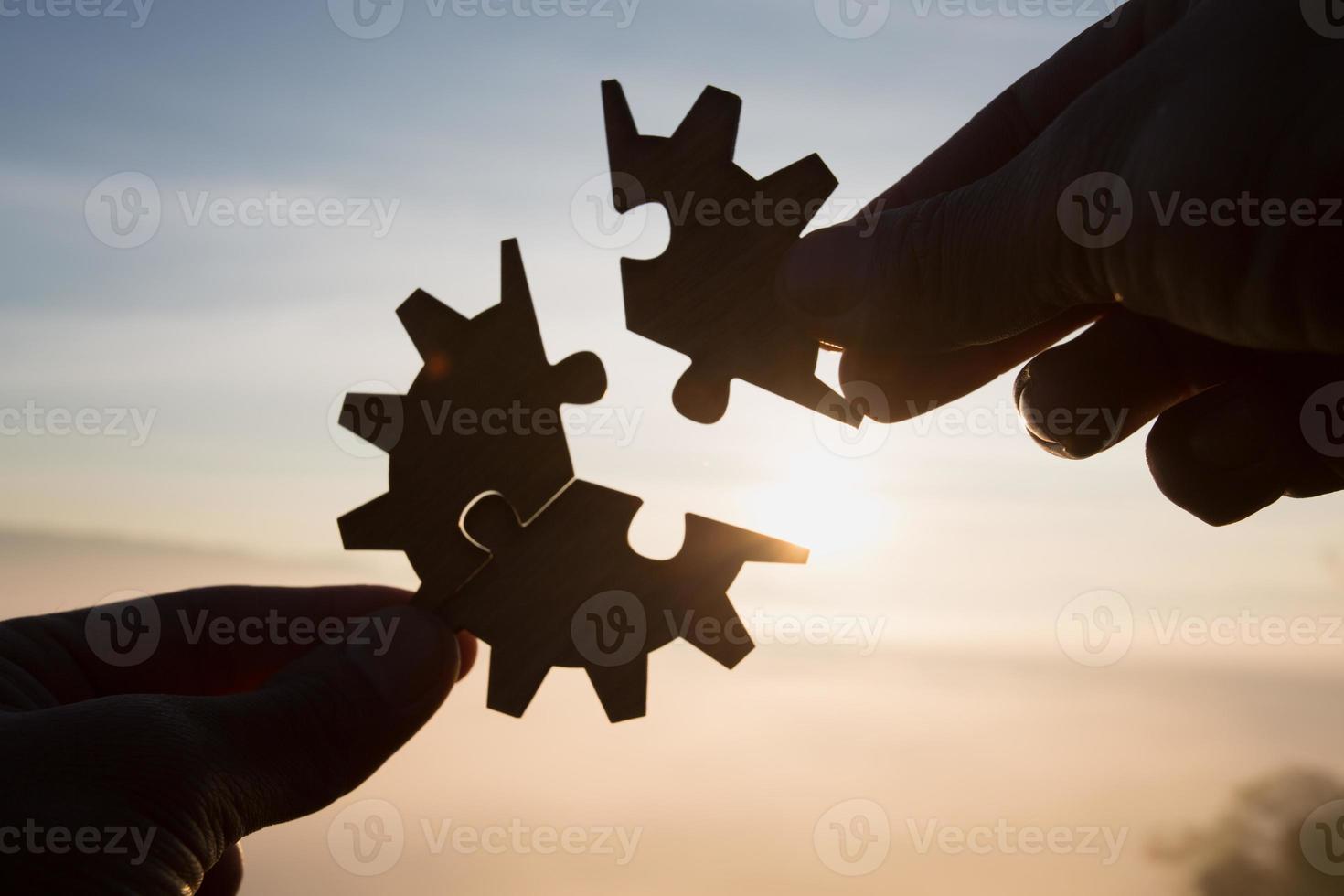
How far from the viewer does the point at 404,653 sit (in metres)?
3.09

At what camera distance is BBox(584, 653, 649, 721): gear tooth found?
3.08 meters

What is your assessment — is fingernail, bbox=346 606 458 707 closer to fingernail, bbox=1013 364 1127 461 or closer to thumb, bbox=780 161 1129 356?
thumb, bbox=780 161 1129 356

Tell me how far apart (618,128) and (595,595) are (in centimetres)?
148

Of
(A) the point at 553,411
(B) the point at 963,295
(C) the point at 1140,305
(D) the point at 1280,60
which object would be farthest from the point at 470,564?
(D) the point at 1280,60

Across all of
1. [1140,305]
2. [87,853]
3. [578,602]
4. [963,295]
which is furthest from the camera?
[578,602]

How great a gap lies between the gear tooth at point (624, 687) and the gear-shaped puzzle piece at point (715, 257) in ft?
2.66

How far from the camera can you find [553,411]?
10.2 ft

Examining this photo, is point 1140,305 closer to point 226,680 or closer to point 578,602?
point 578,602

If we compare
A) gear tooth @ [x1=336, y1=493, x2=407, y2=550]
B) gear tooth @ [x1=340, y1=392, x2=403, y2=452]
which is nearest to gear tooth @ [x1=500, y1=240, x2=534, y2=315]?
gear tooth @ [x1=340, y1=392, x2=403, y2=452]

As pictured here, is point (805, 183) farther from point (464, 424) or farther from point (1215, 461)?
point (1215, 461)

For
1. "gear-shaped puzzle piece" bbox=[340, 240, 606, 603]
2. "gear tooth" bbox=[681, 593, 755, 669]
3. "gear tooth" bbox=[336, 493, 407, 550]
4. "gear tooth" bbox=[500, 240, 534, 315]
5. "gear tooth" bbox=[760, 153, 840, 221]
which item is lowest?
"gear tooth" bbox=[681, 593, 755, 669]

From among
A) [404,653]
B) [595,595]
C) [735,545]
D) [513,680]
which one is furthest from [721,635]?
[404,653]

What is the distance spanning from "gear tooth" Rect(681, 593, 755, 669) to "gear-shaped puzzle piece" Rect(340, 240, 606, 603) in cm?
60

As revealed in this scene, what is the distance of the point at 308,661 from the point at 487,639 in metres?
0.57
